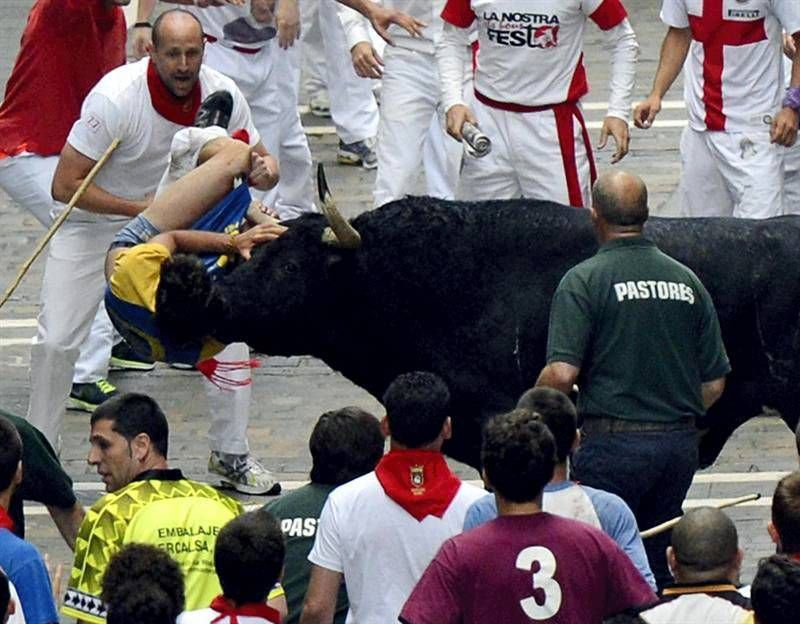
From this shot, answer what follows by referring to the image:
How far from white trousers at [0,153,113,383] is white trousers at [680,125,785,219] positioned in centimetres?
328

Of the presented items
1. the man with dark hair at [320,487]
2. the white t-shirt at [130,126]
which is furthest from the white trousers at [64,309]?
the man with dark hair at [320,487]

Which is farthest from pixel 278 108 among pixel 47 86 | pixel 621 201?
pixel 621 201

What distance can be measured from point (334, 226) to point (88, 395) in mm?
3232

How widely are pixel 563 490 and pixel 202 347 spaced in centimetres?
274

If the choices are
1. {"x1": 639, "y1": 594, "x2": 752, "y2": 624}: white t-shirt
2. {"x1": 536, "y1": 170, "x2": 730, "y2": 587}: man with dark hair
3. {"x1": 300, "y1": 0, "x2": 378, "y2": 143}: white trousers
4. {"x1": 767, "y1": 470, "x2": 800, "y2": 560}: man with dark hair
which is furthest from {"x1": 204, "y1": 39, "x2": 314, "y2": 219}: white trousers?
{"x1": 639, "y1": 594, "x2": 752, "y2": 624}: white t-shirt

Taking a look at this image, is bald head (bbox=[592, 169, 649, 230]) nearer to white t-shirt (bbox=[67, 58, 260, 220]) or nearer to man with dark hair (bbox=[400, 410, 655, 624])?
man with dark hair (bbox=[400, 410, 655, 624])

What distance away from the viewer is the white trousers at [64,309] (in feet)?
36.6

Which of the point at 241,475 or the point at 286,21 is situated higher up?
the point at 286,21

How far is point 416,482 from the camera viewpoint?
293 inches

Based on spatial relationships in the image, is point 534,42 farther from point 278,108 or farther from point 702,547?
point 702,547

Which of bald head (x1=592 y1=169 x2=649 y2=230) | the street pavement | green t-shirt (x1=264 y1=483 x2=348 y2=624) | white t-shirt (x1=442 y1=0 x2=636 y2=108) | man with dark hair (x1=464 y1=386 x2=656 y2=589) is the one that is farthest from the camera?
white t-shirt (x1=442 y1=0 x2=636 y2=108)

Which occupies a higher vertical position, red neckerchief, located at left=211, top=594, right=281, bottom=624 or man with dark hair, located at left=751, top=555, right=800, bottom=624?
man with dark hair, located at left=751, top=555, right=800, bottom=624

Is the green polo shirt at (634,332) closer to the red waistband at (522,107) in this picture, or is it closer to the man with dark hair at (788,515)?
the man with dark hair at (788,515)

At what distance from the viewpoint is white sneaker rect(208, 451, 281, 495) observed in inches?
438
